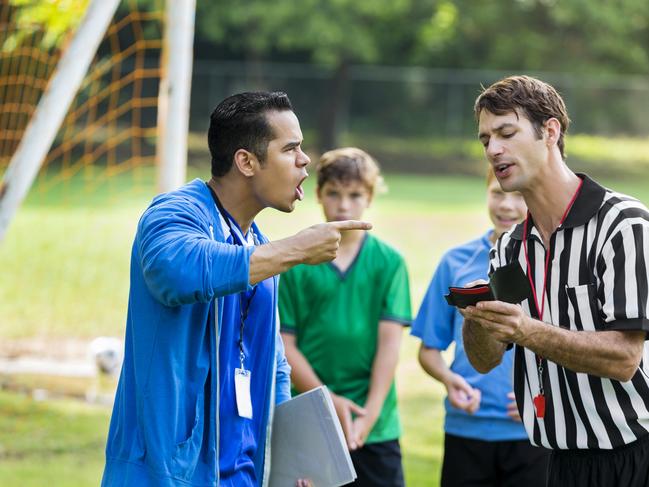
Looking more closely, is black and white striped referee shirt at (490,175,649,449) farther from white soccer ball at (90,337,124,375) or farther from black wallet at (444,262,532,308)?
white soccer ball at (90,337,124,375)

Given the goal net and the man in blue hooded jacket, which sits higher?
the goal net

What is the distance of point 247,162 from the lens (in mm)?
3303

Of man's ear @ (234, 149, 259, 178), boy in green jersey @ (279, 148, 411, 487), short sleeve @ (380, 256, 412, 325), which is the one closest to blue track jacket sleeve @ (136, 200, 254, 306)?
man's ear @ (234, 149, 259, 178)

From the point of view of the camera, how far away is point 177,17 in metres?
6.10

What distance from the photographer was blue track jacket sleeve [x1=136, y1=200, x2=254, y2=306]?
2854 mm

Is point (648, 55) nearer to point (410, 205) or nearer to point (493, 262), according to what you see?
point (410, 205)

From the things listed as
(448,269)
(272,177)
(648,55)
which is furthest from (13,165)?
(648,55)

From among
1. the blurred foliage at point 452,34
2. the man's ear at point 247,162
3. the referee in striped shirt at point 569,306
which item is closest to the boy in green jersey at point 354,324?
the referee in striped shirt at point 569,306

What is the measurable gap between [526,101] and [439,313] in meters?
1.54

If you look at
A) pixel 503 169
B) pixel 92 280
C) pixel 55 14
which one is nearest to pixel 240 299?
pixel 503 169

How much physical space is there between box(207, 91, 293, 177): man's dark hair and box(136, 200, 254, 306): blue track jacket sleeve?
44cm

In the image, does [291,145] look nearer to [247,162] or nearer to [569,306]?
[247,162]

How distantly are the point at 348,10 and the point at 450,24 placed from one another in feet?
12.8

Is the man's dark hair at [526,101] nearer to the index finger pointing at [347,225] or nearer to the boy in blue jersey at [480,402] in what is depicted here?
the index finger pointing at [347,225]
